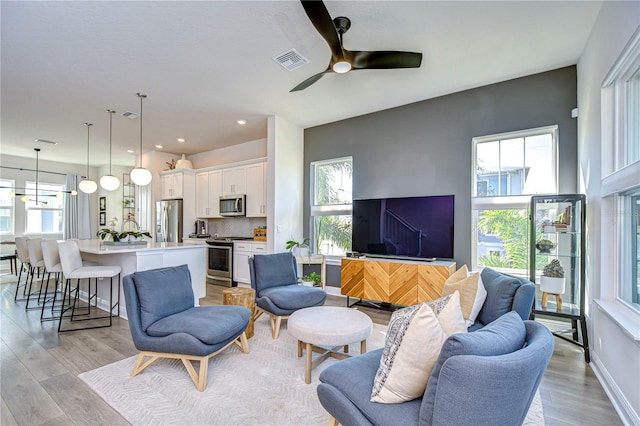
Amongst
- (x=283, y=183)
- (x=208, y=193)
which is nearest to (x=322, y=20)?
(x=283, y=183)

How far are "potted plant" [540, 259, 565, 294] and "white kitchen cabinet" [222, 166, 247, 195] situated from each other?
4907 mm

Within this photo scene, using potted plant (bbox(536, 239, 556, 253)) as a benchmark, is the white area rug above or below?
below

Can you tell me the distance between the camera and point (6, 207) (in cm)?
715

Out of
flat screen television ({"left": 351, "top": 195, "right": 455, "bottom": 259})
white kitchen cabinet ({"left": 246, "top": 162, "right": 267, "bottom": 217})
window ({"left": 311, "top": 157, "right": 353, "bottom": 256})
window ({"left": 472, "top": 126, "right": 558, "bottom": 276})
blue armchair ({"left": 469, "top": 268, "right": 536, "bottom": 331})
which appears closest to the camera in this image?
blue armchair ({"left": 469, "top": 268, "right": 536, "bottom": 331})

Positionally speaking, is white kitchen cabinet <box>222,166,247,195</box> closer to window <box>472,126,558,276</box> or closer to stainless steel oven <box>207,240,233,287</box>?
stainless steel oven <box>207,240,233,287</box>

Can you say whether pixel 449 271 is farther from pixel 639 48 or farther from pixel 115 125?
pixel 115 125

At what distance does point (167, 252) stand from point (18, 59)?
254 centimetres

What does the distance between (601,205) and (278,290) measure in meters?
3.10

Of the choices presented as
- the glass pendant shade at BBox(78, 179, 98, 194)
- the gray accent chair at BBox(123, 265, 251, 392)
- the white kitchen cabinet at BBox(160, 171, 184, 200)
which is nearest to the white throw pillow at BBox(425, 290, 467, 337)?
the gray accent chair at BBox(123, 265, 251, 392)

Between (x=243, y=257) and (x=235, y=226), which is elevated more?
(x=235, y=226)

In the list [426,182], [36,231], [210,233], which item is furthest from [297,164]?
[36,231]

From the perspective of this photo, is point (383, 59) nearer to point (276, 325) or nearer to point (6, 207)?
point (276, 325)

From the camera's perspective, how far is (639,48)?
189 centimetres

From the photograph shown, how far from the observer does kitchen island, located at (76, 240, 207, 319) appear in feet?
11.8
